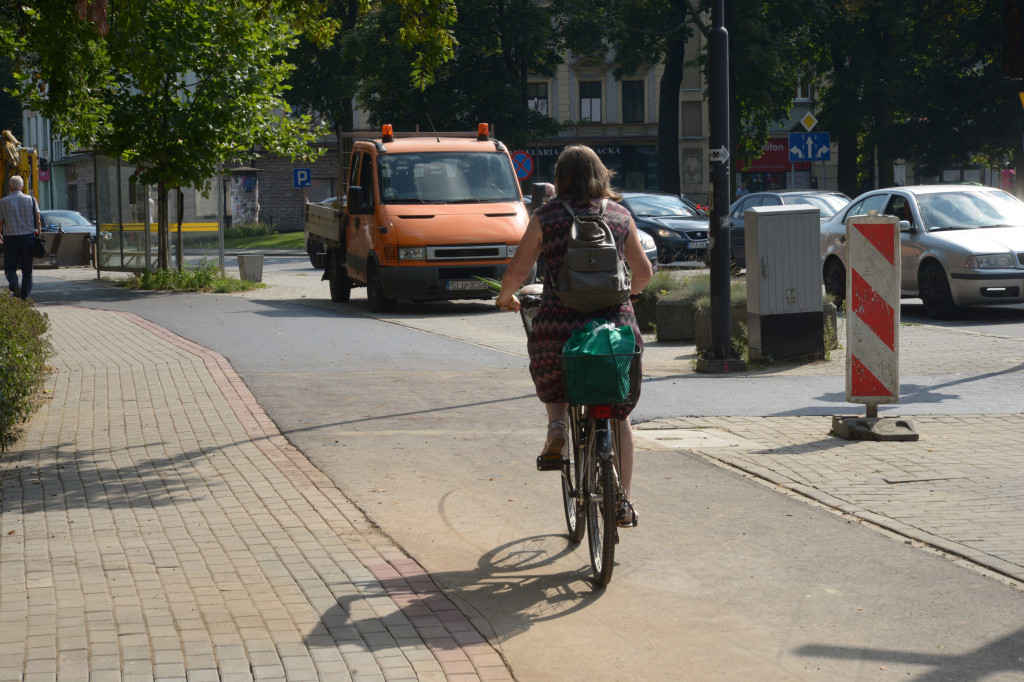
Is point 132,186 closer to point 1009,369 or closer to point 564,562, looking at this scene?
point 1009,369

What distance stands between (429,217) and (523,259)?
13205 millimetres

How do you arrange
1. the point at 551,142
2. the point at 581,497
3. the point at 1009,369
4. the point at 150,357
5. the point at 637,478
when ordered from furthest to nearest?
the point at 551,142 → the point at 150,357 → the point at 1009,369 → the point at 637,478 → the point at 581,497

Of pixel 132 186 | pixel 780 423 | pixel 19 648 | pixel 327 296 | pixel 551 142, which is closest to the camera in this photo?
pixel 19 648

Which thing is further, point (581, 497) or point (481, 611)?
point (581, 497)

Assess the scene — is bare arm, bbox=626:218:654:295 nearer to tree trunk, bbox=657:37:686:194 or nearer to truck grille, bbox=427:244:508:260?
truck grille, bbox=427:244:508:260

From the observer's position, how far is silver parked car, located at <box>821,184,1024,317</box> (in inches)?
640

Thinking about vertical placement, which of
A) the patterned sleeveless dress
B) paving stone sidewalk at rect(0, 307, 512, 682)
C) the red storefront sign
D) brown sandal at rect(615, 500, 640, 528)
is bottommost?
paving stone sidewalk at rect(0, 307, 512, 682)

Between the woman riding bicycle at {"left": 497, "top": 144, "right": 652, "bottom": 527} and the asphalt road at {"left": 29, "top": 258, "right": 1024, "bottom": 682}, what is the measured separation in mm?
593

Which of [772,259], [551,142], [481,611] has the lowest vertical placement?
[481,611]

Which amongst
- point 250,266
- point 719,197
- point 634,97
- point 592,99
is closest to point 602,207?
point 719,197

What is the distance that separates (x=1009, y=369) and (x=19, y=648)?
9343mm

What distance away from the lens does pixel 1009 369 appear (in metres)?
11.8

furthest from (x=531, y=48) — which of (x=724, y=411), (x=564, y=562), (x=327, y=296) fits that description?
(x=564, y=562)

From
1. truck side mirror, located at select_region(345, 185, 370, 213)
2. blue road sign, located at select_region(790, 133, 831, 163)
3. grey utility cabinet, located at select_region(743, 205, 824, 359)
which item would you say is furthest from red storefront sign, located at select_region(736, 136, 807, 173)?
grey utility cabinet, located at select_region(743, 205, 824, 359)
